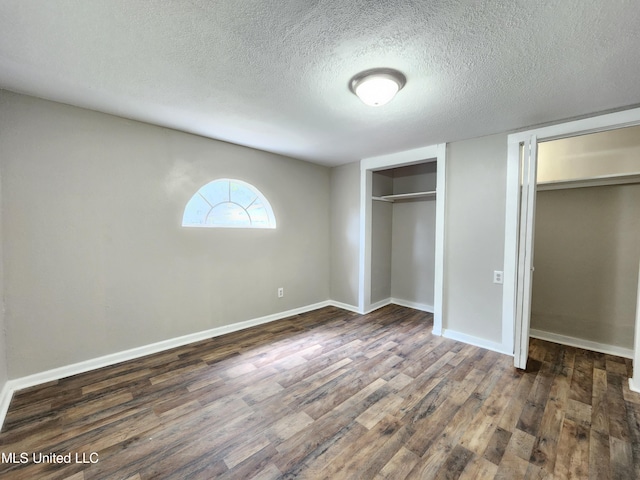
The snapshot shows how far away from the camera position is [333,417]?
1862mm

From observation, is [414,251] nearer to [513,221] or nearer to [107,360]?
[513,221]

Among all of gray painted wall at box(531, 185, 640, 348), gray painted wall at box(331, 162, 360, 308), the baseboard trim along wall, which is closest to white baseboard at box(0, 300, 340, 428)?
the baseboard trim along wall

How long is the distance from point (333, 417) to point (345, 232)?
2862 mm

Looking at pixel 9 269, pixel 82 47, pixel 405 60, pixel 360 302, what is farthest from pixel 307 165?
pixel 9 269

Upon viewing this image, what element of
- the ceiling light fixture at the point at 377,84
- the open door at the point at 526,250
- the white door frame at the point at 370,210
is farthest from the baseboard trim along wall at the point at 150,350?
the ceiling light fixture at the point at 377,84

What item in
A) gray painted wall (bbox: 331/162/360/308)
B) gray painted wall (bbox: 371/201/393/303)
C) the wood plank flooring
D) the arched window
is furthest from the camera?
gray painted wall (bbox: 371/201/393/303)

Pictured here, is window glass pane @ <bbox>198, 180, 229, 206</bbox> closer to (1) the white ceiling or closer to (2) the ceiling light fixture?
(1) the white ceiling

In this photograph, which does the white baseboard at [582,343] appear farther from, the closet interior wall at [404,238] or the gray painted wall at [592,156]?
the gray painted wall at [592,156]

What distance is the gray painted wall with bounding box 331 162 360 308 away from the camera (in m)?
4.20

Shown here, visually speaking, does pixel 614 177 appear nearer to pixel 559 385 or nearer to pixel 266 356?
pixel 559 385

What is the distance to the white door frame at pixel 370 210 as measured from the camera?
3266mm

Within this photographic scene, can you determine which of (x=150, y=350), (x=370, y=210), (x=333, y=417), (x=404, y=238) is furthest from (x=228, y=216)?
(x=404, y=238)

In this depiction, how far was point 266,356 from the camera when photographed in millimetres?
2740

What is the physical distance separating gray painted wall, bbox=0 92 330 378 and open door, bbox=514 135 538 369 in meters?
2.92
